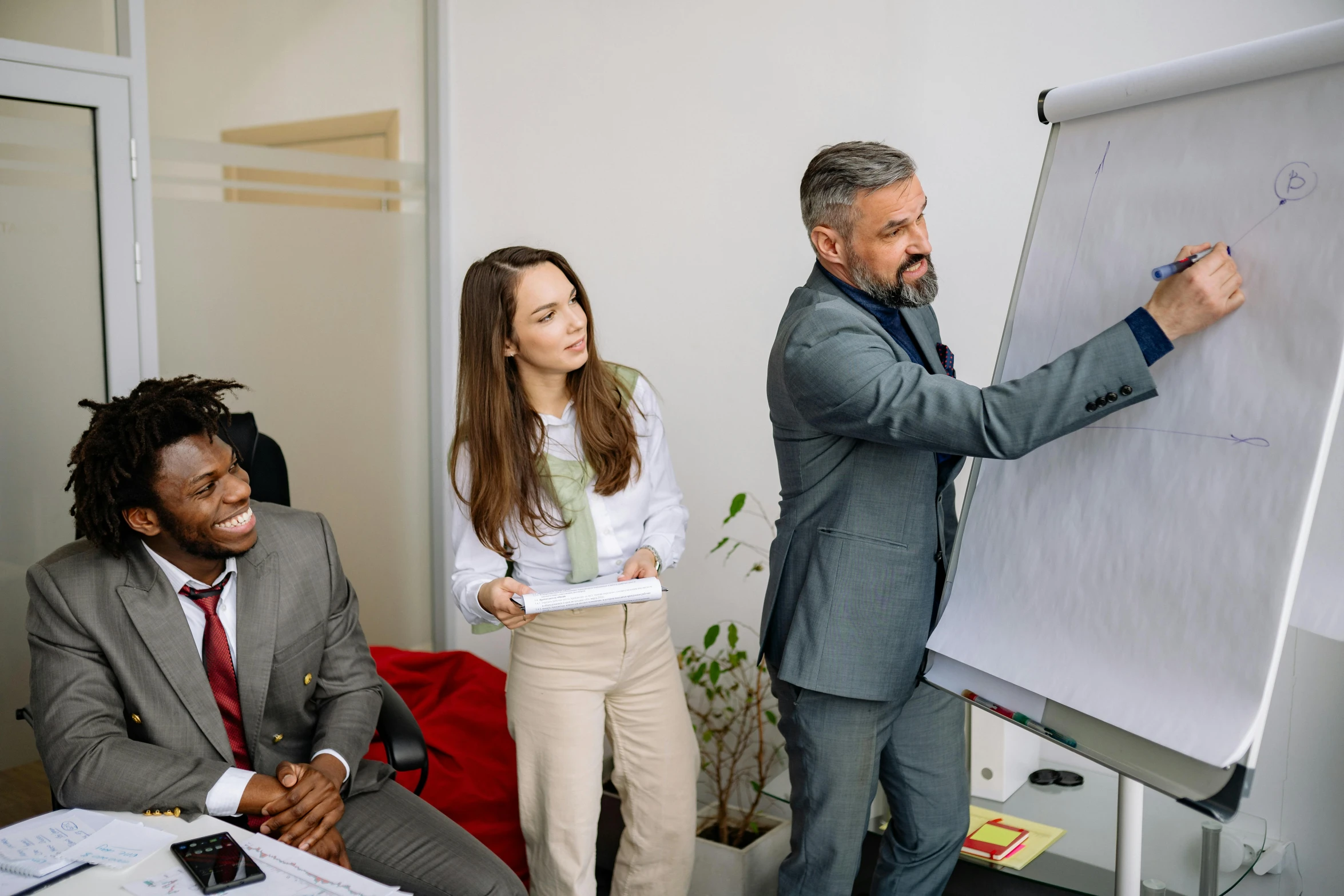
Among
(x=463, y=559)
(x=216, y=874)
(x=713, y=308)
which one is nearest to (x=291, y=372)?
(x=713, y=308)

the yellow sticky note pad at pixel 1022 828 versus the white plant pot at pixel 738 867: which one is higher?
the yellow sticky note pad at pixel 1022 828

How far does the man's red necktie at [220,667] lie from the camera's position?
1.78 m

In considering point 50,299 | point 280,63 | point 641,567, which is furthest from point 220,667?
point 280,63

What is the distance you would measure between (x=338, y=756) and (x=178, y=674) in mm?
289

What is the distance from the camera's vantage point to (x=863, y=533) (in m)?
1.56

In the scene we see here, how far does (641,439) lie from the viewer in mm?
2068

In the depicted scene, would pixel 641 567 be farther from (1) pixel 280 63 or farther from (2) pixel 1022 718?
(1) pixel 280 63

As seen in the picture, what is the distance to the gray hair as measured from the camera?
4.97 feet

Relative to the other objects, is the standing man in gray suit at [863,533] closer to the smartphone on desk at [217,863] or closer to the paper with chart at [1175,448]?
the paper with chart at [1175,448]

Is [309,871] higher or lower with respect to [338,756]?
higher

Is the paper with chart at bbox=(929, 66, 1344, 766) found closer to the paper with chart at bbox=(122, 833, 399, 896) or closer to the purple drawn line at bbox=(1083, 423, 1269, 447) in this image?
the purple drawn line at bbox=(1083, 423, 1269, 447)

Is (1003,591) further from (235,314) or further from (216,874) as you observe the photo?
(235,314)

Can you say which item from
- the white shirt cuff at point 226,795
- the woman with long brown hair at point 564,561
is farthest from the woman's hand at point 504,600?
the white shirt cuff at point 226,795

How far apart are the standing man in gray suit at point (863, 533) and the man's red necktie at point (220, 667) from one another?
906 mm
